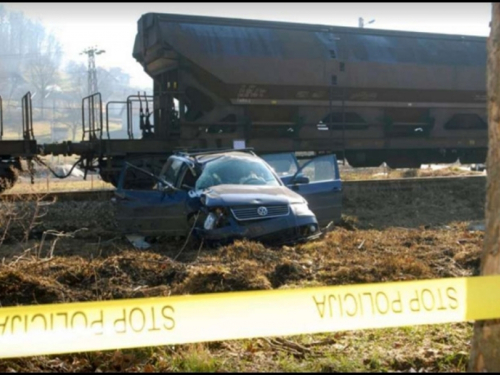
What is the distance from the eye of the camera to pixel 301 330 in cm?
361

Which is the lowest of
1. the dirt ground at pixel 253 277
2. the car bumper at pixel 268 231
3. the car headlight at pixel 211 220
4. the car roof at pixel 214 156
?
the dirt ground at pixel 253 277

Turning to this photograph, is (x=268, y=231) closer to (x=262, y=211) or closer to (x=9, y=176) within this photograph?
(x=262, y=211)

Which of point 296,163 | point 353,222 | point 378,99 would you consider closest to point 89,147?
point 296,163

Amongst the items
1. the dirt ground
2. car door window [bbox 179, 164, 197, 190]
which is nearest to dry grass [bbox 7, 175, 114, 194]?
the dirt ground

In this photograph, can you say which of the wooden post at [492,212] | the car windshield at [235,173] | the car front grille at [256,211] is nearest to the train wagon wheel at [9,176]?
the car windshield at [235,173]

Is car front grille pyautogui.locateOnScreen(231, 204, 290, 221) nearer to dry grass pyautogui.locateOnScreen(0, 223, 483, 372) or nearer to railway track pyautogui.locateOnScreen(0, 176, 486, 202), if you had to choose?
dry grass pyautogui.locateOnScreen(0, 223, 483, 372)

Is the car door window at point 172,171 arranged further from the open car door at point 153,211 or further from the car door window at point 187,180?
the open car door at point 153,211

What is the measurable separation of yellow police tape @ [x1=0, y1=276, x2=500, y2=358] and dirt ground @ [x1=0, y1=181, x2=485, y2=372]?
0.88 meters

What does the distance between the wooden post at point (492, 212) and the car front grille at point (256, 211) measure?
16.3 ft

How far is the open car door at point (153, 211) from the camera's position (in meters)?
9.20

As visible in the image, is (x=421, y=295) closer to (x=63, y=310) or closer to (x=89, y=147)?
(x=63, y=310)

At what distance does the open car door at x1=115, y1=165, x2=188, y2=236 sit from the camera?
9.20 metres

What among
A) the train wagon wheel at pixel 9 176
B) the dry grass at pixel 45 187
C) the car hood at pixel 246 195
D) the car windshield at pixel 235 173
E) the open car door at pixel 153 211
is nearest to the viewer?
the car hood at pixel 246 195

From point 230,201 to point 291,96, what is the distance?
324 inches
